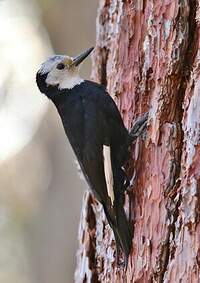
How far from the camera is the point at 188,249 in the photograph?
2.22 metres

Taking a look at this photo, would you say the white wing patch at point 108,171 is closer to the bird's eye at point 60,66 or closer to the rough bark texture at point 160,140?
the rough bark texture at point 160,140

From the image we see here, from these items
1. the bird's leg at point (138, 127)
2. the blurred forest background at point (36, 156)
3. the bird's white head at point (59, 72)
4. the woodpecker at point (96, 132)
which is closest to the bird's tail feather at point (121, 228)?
the woodpecker at point (96, 132)

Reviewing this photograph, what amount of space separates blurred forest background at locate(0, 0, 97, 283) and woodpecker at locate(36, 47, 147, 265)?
45.1 inches

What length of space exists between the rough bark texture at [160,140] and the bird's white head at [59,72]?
0.82 feet

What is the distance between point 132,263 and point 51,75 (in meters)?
0.95

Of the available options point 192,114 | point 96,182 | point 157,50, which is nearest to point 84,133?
point 96,182

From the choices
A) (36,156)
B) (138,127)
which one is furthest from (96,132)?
(36,156)

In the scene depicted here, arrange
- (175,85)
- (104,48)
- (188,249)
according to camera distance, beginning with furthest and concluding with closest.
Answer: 1. (104,48)
2. (175,85)
3. (188,249)

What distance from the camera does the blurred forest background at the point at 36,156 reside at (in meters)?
4.46

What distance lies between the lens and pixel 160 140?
2465mm

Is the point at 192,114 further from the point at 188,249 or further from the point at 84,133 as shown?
the point at 84,133

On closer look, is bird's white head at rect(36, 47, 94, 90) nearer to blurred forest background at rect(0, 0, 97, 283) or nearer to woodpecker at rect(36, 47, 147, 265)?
woodpecker at rect(36, 47, 147, 265)

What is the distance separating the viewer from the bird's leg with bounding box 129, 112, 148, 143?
268 cm

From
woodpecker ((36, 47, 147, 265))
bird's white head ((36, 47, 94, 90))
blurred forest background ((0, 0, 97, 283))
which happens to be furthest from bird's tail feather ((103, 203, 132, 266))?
blurred forest background ((0, 0, 97, 283))
